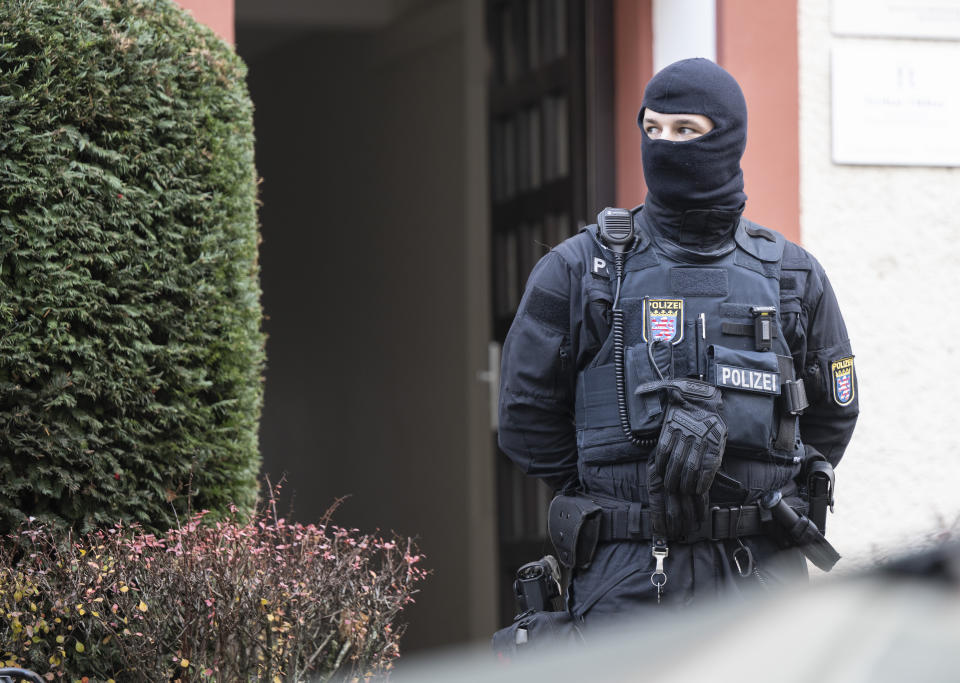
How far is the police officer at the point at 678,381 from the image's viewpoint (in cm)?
280

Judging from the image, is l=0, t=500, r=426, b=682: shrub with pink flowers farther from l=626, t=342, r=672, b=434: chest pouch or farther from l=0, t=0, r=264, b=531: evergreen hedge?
l=626, t=342, r=672, b=434: chest pouch

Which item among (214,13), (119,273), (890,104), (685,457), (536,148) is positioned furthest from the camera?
(536,148)

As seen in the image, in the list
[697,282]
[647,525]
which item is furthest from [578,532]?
[697,282]

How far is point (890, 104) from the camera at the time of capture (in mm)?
5492

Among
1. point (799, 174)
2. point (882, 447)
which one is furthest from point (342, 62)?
point (882, 447)

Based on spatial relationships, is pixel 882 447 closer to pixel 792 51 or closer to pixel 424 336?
pixel 792 51

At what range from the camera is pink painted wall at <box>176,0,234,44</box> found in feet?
15.6

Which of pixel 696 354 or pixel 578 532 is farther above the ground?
pixel 696 354

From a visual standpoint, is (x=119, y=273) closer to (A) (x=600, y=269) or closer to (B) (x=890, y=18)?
(A) (x=600, y=269)

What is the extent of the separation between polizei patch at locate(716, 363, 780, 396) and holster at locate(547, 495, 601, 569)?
0.41 meters

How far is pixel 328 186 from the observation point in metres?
9.62

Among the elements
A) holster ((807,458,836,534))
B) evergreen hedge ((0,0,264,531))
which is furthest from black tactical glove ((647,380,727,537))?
evergreen hedge ((0,0,264,531))

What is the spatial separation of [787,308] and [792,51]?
2765 millimetres

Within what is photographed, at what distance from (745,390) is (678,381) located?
159 mm
